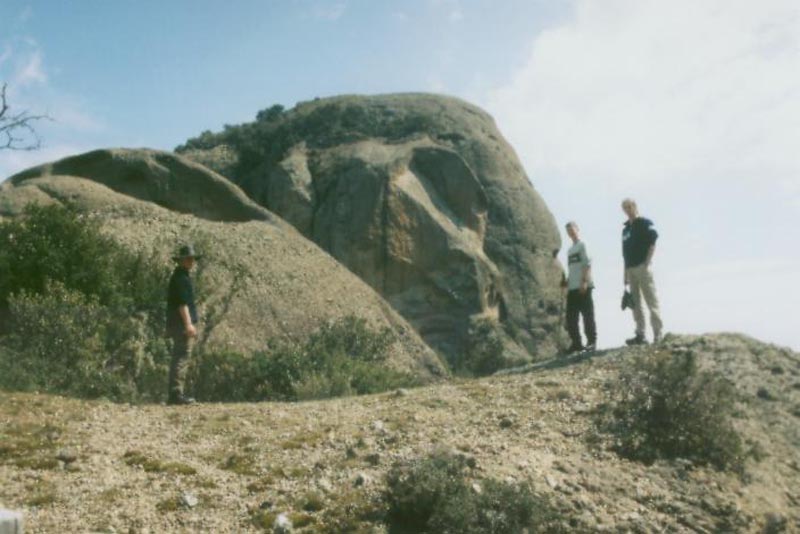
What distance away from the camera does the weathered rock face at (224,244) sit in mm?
21622

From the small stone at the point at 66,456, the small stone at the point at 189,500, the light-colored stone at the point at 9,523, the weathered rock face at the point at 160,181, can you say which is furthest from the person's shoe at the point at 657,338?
the weathered rock face at the point at 160,181

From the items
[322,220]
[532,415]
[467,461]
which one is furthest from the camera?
[322,220]

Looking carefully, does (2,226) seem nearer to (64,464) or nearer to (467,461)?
(64,464)

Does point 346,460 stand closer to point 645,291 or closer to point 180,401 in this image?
point 180,401

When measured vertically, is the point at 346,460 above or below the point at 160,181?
below

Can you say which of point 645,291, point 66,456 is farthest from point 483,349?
point 66,456

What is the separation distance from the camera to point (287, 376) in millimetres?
17062

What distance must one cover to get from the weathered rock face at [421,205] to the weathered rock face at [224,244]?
5.33 m

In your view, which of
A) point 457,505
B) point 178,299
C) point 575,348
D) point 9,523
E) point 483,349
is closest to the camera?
point 9,523

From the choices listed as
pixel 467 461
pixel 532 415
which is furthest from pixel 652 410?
pixel 467 461

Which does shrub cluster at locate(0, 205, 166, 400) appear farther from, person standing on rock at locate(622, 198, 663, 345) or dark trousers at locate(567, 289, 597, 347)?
person standing on rock at locate(622, 198, 663, 345)

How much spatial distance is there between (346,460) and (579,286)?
540 cm

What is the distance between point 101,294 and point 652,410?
11023mm

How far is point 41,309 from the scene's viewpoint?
53.6 feet
